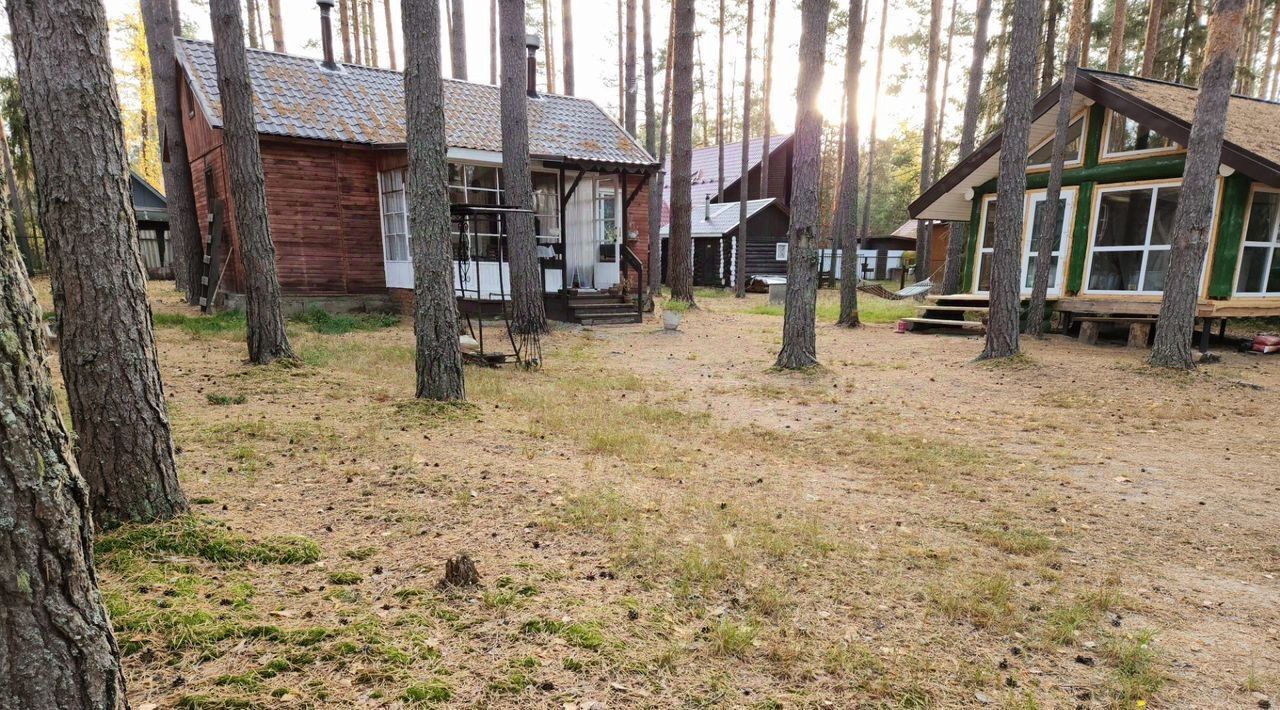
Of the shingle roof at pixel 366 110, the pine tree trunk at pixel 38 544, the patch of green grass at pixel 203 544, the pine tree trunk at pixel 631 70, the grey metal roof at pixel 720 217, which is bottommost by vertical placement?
the patch of green grass at pixel 203 544

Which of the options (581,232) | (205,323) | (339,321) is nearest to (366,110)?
(339,321)

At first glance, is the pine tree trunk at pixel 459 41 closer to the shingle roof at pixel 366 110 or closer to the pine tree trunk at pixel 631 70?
the shingle roof at pixel 366 110

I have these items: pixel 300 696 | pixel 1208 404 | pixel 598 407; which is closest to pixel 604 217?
pixel 598 407

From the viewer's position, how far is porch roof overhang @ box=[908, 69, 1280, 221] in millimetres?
10367

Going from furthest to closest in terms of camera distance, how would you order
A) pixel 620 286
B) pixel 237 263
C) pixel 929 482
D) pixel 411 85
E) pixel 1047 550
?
1. pixel 620 286
2. pixel 237 263
3. pixel 411 85
4. pixel 929 482
5. pixel 1047 550

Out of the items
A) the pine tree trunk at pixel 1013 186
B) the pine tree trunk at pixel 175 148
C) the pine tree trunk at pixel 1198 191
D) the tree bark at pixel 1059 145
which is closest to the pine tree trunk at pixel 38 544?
the pine tree trunk at pixel 1013 186

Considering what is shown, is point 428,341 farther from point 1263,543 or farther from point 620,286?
point 620,286

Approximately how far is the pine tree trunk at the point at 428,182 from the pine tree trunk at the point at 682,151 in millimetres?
10181

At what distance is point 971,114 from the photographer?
16.1 m

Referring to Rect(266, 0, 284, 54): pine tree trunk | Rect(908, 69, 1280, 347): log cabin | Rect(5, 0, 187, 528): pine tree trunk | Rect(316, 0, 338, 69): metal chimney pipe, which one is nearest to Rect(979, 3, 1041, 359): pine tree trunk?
Rect(908, 69, 1280, 347): log cabin

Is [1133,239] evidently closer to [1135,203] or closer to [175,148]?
[1135,203]

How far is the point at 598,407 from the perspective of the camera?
6.64 metres

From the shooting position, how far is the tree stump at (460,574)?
300cm

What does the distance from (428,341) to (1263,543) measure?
6.25 metres
